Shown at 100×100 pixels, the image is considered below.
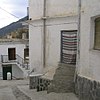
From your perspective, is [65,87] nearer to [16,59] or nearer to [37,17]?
[37,17]

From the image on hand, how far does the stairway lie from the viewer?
11.8 meters

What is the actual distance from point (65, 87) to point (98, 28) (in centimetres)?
340

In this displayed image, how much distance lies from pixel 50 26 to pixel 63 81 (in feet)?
13.2

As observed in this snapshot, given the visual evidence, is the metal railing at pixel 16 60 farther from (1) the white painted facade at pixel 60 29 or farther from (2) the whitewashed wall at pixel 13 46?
(1) the white painted facade at pixel 60 29

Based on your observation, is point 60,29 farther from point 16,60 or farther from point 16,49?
point 16,60

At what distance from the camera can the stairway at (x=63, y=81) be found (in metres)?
11.8

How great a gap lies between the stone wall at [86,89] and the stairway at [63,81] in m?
0.67

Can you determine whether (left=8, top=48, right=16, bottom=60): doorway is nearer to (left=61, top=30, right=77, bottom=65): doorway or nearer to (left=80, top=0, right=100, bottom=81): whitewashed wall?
(left=61, top=30, right=77, bottom=65): doorway

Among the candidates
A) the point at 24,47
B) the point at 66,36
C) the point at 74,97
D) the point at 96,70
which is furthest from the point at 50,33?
the point at 24,47

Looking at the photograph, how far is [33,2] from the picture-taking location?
16.9 meters

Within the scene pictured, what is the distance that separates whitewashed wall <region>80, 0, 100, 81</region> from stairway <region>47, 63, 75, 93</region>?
1.36 metres

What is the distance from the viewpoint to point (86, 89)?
9.88 meters

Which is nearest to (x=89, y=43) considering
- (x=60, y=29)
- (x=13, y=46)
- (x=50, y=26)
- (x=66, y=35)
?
(x=66, y=35)

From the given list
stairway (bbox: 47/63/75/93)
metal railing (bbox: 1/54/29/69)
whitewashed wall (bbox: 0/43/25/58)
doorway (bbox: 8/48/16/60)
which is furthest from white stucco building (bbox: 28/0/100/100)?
doorway (bbox: 8/48/16/60)
